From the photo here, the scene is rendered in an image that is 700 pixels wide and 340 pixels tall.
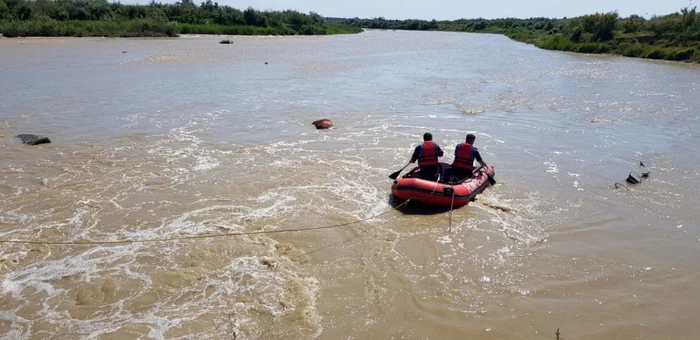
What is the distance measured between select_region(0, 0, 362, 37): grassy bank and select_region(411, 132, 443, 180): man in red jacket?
4170cm

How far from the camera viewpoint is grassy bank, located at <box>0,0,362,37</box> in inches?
1689

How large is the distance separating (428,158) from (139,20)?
154ft

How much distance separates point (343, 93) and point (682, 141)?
12161 millimetres

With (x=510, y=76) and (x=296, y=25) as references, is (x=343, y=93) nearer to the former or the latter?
(x=510, y=76)

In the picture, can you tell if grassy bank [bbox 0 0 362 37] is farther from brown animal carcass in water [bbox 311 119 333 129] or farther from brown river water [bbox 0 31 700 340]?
brown animal carcass in water [bbox 311 119 333 129]

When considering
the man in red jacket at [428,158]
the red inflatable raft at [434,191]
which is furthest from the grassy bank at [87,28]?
the red inflatable raft at [434,191]

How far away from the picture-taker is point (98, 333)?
5.55 meters

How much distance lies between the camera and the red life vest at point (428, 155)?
31.1 feet

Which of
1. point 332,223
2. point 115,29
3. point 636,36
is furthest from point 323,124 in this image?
point 115,29

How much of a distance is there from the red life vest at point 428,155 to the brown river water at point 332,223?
3.30 feet

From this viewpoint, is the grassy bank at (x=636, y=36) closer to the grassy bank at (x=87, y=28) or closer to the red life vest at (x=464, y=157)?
the red life vest at (x=464, y=157)

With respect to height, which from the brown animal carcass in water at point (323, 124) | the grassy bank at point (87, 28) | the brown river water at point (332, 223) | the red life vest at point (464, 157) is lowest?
the brown river water at point (332, 223)

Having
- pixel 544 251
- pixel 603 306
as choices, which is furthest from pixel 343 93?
pixel 603 306

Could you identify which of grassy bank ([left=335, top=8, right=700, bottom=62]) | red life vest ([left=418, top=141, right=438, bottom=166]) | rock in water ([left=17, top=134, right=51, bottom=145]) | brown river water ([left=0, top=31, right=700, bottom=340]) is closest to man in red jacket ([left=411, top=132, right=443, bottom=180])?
red life vest ([left=418, top=141, right=438, bottom=166])
